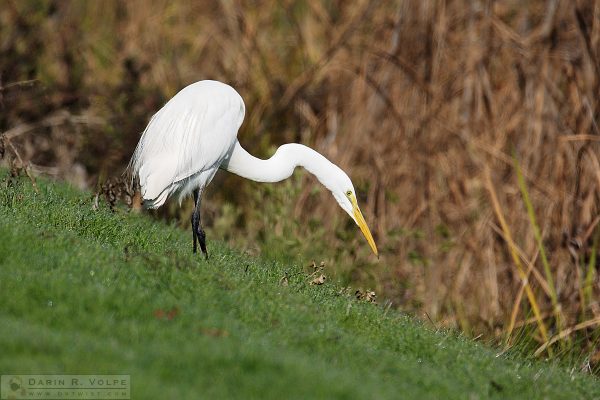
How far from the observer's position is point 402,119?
10883 millimetres

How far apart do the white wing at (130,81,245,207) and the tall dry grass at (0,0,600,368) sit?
1.98 metres

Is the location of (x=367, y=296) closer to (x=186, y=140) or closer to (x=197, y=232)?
(x=197, y=232)

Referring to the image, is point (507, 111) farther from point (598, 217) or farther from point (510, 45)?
point (598, 217)

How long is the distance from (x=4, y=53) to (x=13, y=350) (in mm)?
8872

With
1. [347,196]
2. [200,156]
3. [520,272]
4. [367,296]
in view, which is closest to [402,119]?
[520,272]

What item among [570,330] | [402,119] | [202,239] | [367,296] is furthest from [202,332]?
[402,119]

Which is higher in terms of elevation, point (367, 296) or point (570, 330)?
point (367, 296)

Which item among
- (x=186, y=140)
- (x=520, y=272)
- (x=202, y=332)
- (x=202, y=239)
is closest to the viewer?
(x=202, y=332)

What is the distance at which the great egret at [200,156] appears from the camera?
7.54 metres

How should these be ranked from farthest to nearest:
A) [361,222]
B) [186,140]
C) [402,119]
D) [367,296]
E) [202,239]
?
[402,119], [361,222], [186,140], [202,239], [367,296]

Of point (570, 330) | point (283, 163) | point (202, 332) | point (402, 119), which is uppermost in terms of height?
point (402, 119)

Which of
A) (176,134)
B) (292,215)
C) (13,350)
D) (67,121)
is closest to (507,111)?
(292,215)

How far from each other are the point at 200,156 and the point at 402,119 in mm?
3744

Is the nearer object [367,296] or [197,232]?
[367,296]
